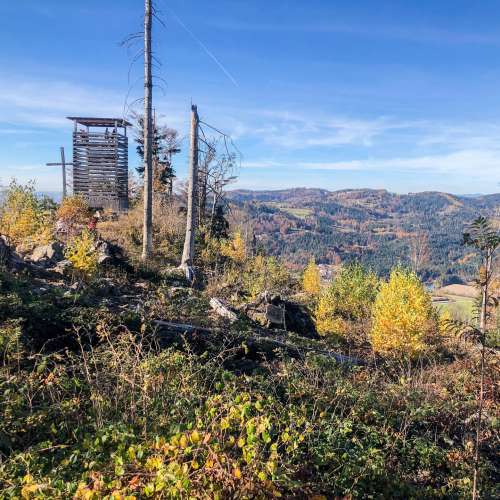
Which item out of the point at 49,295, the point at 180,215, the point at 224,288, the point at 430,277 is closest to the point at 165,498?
the point at 49,295

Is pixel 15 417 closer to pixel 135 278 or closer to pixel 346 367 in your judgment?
pixel 346 367

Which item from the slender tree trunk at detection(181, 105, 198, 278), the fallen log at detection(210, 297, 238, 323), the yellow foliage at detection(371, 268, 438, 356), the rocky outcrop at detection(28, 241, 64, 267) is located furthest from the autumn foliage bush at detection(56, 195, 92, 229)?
the yellow foliage at detection(371, 268, 438, 356)

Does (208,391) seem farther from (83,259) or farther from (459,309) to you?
(459,309)

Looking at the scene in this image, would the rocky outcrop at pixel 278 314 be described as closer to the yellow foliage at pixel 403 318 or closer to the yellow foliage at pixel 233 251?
the yellow foliage at pixel 403 318

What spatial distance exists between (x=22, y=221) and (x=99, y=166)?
297 inches

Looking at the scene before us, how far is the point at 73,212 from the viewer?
14.8 meters

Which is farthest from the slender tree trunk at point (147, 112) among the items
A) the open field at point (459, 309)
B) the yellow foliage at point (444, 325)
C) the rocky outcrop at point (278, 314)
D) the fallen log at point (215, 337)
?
the open field at point (459, 309)

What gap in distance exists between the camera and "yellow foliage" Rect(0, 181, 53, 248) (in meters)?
11.3

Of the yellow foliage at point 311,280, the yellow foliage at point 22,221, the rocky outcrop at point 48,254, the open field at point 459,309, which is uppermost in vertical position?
the yellow foliage at point 22,221

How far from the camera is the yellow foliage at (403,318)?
39.9 feet

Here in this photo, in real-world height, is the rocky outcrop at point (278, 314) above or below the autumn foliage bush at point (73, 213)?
below

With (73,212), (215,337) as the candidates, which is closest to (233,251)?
(73,212)

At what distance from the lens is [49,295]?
674cm

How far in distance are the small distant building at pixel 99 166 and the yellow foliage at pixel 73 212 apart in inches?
106
